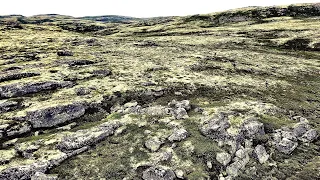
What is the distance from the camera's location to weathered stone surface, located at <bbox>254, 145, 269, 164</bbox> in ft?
66.3

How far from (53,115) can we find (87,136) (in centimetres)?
584

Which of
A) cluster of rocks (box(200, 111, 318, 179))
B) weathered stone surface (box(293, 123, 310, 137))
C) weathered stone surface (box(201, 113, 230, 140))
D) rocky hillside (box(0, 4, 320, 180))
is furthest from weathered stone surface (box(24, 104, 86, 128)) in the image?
weathered stone surface (box(293, 123, 310, 137))

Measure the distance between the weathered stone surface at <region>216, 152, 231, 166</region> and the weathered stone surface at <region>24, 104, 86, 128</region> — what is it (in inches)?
549

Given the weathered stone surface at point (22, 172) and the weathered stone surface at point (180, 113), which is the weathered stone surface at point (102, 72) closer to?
the weathered stone surface at point (180, 113)

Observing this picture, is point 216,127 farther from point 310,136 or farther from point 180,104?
point 310,136

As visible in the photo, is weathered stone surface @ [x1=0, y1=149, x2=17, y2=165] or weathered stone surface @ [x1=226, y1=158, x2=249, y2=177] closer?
weathered stone surface @ [x1=226, y1=158, x2=249, y2=177]

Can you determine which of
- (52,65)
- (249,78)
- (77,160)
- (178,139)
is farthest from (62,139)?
(249,78)

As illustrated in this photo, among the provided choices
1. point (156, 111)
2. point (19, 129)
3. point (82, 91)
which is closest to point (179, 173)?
point (156, 111)

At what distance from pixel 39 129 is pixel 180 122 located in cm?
1226

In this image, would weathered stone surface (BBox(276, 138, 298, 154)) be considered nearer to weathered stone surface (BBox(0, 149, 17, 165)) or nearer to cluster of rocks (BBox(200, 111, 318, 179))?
cluster of rocks (BBox(200, 111, 318, 179))

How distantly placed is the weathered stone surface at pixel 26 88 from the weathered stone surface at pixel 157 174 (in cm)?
1987

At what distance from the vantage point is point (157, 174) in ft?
58.8

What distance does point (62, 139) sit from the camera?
71.1 ft

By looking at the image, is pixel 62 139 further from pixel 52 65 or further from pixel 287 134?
pixel 52 65
